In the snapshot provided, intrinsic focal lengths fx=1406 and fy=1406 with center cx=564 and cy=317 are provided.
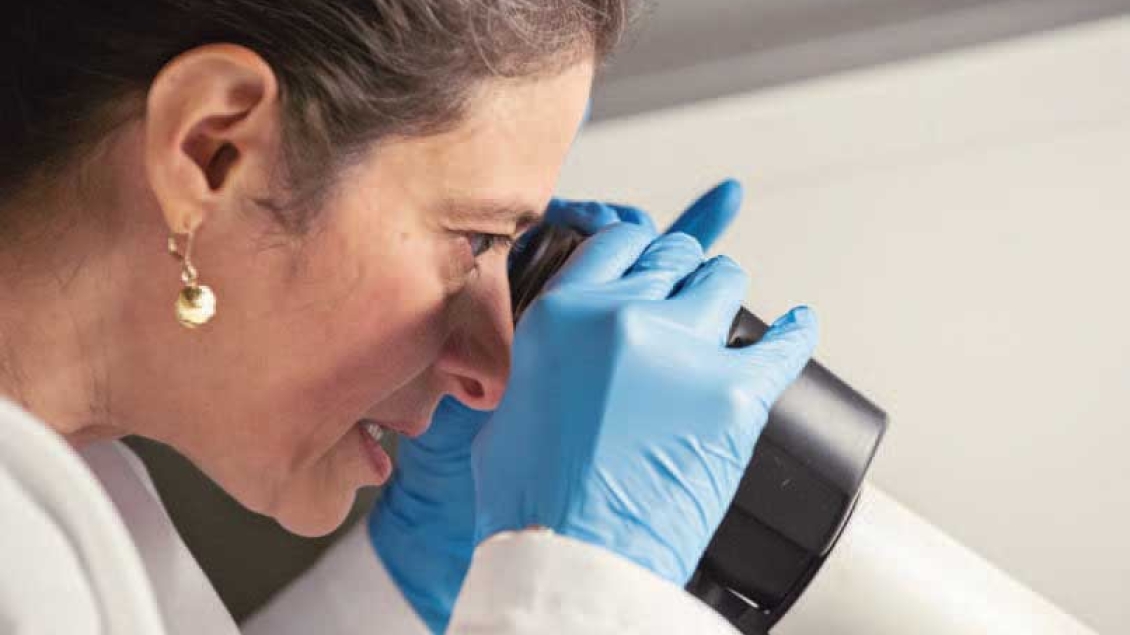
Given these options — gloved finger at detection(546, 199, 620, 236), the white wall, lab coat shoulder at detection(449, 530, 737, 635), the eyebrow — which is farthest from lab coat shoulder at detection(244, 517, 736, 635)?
the white wall

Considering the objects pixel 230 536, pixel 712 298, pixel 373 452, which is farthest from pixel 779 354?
pixel 230 536

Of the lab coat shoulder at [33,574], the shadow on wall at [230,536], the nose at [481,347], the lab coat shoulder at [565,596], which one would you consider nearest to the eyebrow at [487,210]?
the nose at [481,347]

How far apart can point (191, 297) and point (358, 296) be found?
107mm

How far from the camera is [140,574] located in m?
0.77

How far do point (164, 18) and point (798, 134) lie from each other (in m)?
0.74

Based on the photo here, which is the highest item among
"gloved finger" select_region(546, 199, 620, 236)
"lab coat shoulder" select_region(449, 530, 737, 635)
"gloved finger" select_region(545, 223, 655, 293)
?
"gloved finger" select_region(545, 223, 655, 293)

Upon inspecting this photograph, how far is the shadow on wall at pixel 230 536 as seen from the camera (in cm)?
145

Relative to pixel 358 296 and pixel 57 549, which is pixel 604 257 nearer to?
pixel 358 296

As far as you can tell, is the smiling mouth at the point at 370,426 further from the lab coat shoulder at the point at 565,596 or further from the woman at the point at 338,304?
the lab coat shoulder at the point at 565,596

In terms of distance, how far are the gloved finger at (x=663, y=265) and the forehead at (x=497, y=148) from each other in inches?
5.3

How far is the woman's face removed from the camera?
2.88ft

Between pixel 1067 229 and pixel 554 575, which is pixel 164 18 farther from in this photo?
pixel 1067 229

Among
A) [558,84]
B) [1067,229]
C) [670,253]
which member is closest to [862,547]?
[670,253]

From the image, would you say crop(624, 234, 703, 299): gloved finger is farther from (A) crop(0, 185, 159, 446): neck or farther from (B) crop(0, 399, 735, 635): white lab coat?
(A) crop(0, 185, 159, 446): neck
